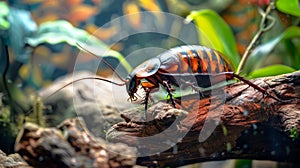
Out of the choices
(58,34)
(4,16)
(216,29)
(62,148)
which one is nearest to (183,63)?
(62,148)

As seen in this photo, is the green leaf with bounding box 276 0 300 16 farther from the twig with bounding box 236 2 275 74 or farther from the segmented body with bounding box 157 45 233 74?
the segmented body with bounding box 157 45 233 74

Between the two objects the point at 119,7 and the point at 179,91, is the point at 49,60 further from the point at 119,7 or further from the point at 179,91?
the point at 179,91

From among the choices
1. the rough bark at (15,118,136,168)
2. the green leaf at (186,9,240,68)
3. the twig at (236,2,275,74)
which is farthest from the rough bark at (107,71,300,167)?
the twig at (236,2,275,74)

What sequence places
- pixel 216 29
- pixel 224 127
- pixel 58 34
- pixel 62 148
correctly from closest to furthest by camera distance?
1. pixel 62 148
2. pixel 224 127
3. pixel 216 29
4. pixel 58 34

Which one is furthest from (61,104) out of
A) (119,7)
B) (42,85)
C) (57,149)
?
(57,149)

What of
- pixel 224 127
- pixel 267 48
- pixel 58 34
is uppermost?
pixel 58 34

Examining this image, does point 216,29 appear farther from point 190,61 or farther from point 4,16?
point 4,16

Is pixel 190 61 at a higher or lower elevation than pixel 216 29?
lower

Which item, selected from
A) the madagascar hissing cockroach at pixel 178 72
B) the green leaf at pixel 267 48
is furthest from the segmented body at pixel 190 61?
the green leaf at pixel 267 48

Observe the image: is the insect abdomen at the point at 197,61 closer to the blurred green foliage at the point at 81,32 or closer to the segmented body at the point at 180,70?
the segmented body at the point at 180,70
